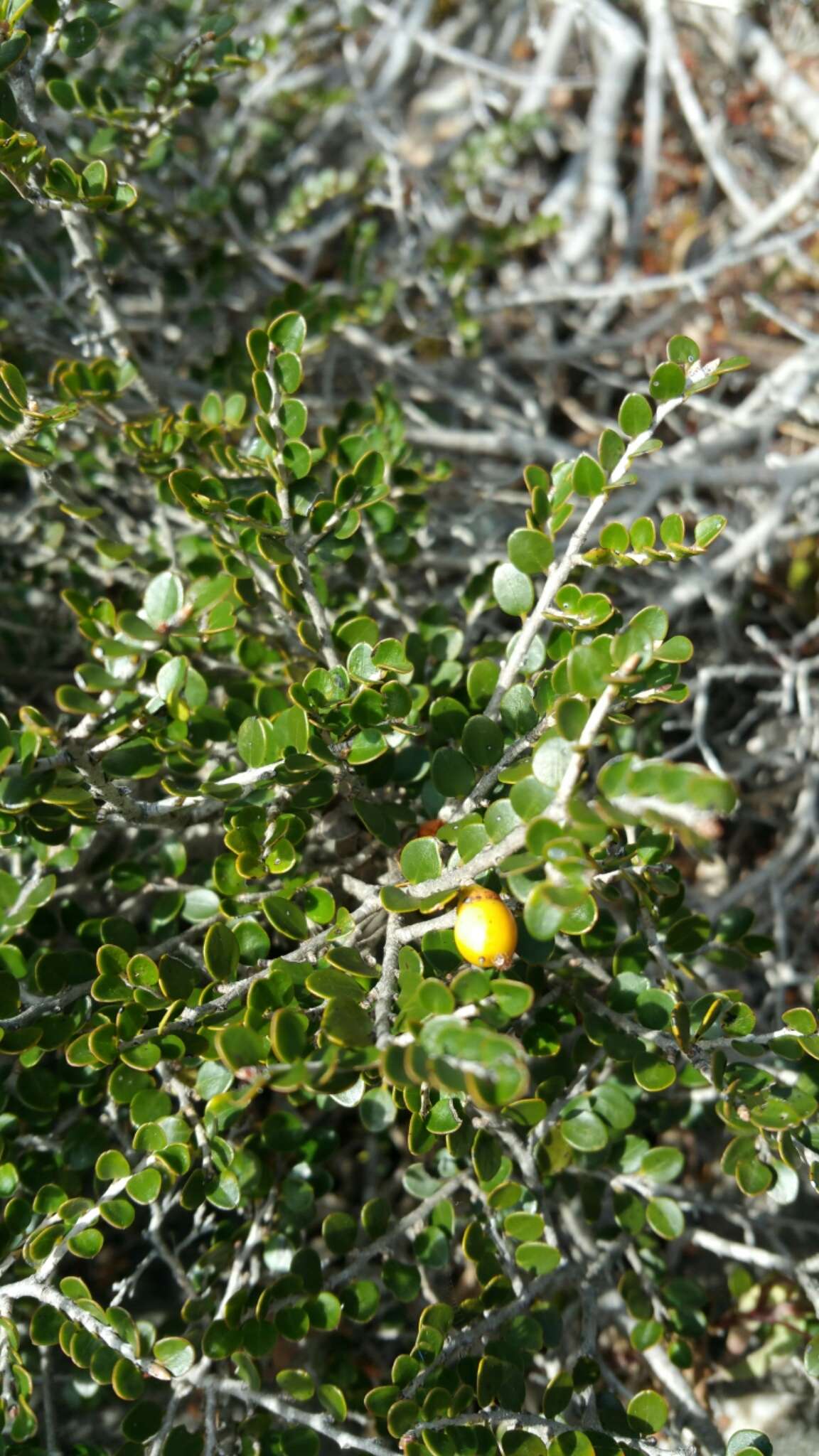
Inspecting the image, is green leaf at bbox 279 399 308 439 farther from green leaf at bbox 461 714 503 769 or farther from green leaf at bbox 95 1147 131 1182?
green leaf at bbox 95 1147 131 1182

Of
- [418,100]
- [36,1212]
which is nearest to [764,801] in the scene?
[36,1212]

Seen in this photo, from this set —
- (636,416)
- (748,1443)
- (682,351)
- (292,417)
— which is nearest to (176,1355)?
(748,1443)

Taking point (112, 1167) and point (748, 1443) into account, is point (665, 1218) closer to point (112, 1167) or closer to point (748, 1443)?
point (748, 1443)

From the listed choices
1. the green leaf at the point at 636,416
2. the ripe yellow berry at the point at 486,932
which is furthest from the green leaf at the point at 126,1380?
the green leaf at the point at 636,416

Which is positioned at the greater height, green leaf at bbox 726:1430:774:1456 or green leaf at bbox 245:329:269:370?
green leaf at bbox 245:329:269:370

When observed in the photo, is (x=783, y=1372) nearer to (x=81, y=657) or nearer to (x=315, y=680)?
(x=315, y=680)

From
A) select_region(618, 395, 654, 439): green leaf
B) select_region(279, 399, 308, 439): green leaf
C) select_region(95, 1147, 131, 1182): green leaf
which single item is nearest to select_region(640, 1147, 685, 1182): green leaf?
select_region(95, 1147, 131, 1182): green leaf
